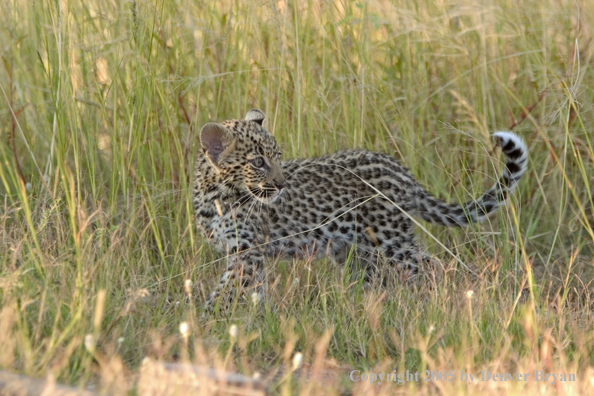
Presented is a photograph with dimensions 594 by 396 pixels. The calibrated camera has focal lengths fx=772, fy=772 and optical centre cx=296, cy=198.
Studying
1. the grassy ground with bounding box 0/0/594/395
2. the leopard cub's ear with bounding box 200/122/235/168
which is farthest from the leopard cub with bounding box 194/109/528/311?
the grassy ground with bounding box 0/0/594/395

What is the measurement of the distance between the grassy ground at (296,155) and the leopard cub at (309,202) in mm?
182

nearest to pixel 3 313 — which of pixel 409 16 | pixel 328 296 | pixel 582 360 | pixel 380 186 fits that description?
pixel 328 296

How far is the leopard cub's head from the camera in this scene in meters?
4.61

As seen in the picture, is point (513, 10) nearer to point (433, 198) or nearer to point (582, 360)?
point (433, 198)

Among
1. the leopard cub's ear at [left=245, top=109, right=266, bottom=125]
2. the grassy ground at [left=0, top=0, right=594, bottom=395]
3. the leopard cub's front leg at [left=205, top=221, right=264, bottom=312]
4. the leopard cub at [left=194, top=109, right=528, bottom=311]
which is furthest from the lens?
the leopard cub's ear at [left=245, top=109, right=266, bottom=125]

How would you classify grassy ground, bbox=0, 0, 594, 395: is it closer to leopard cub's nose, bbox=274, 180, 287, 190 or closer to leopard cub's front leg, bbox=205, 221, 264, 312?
leopard cub's front leg, bbox=205, 221, 264, 312

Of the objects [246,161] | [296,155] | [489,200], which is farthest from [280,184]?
[489,200]

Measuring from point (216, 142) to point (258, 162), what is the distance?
278mm

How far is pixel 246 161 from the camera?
466cm

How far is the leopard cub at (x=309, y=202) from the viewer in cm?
464

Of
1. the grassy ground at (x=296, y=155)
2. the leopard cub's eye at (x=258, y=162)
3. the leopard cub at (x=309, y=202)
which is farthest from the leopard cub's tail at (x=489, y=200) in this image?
the leopard cub's eye at (x=258, y=162)

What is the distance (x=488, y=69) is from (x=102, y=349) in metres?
3.90

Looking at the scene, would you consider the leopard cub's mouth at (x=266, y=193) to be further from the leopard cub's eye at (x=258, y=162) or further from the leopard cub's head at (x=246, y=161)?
the leopard cub's eye at (x=258, y=162)

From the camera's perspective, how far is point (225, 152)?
461cm
